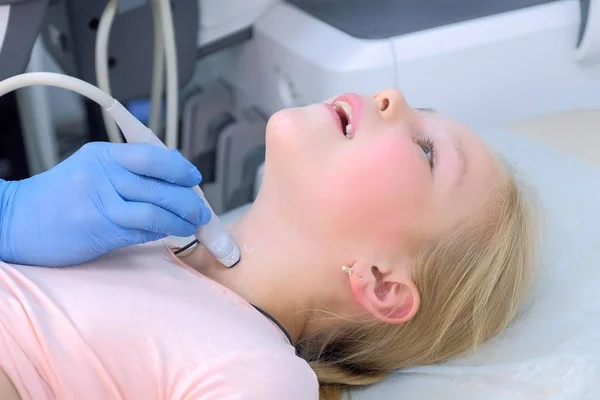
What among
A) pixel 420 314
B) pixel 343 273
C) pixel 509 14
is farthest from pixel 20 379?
pixel 509 14

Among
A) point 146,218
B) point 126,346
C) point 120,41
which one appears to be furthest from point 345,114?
point 120,41

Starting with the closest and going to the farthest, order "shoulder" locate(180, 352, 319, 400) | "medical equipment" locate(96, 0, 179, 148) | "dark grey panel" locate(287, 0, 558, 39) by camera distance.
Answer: "shoulder" locate(180, 352, 319, 400) < "medical equipment" locate(96, 0, 179, 148) < "dark grey panel" locate(287, 0, 558, 39)

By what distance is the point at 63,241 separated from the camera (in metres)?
0.89

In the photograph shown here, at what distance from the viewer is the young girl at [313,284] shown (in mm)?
845

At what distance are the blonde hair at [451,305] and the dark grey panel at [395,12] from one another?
0.40m

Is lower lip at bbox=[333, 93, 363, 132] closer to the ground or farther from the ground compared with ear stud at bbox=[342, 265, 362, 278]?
farther from the ground

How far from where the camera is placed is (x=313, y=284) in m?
1.03

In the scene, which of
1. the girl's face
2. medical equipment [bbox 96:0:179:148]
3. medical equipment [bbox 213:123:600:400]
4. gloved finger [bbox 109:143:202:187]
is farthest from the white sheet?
medical equipment [bbox 96:0:179:148]

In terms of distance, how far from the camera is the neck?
101cm

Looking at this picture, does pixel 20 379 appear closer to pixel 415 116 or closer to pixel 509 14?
pixel 415 116

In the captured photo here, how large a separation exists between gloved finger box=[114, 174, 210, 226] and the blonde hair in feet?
1.09

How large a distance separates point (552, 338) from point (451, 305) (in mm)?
159

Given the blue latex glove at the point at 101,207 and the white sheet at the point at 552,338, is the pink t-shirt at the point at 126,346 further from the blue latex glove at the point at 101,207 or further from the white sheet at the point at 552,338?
the white sheet at the point at 552,338

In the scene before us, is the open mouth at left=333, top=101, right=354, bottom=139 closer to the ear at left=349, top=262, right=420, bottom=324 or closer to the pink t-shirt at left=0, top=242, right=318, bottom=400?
the ear at left=349, top=262, right=420, bottom=324
